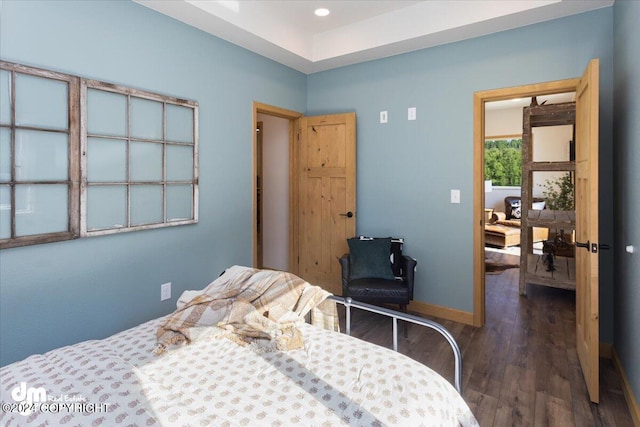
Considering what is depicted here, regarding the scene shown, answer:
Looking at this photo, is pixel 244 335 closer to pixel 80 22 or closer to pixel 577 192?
pixel 80 22

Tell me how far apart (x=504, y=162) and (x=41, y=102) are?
8.40 m

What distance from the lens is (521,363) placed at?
2549 mm

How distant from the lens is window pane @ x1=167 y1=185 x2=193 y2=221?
2857mm

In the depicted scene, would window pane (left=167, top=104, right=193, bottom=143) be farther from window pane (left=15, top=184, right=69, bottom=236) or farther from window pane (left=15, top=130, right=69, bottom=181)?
window pane (left=15, top=184, right=69, bottom=236)

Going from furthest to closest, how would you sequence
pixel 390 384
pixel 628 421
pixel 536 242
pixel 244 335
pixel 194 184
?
pixel 536 242
pixel 194 184
pixel 628 421
pixel 244 335
pixel 390 384

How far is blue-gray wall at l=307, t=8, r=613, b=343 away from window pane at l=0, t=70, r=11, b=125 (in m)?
2.86

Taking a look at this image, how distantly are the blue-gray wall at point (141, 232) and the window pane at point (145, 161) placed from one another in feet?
1.33

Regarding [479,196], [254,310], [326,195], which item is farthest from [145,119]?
[479,196]

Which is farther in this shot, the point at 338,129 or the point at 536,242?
the point at 536,242

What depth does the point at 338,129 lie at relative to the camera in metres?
3.90

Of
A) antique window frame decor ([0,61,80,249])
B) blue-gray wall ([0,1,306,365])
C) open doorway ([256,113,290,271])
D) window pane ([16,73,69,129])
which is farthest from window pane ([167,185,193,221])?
open doorway ([256,113,290,271])

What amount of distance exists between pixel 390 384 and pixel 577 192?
244cm

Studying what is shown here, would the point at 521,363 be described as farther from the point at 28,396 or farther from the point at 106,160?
the point at 106,160

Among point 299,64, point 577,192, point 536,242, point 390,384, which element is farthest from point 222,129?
point 536,242
